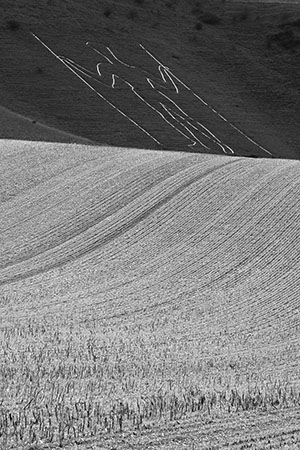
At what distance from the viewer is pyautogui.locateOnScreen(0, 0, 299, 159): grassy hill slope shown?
53.4 meters

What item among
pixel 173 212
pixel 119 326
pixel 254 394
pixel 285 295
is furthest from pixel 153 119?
pixel 254 394

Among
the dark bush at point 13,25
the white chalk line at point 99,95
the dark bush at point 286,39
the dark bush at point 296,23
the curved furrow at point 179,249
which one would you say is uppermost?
the curved furrow at point 179,249

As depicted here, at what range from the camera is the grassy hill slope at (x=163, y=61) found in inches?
2104

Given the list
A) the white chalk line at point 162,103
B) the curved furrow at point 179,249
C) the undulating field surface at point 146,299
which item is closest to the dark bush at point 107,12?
the white chalk line at point 162,103

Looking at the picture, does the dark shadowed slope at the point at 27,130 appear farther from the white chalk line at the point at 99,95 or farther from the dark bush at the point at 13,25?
the dark bush at the point at 13,25

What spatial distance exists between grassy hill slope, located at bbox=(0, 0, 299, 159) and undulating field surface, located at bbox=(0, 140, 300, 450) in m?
14.7

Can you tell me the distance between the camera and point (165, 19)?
6862 cm

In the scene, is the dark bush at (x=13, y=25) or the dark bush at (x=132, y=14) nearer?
the dark bush at (x=13, y=25)

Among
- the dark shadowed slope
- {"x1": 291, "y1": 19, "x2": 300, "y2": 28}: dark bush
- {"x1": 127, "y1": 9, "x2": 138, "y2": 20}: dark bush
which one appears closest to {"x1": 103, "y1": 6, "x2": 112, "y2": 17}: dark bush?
{"x1": 127, "y1": 9, "x2": 138, "y2": 20}: dark bush

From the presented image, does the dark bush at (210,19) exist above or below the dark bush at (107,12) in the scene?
above

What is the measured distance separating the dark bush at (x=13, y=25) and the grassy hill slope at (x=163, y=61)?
89 millimetres

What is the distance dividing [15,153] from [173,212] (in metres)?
7.95

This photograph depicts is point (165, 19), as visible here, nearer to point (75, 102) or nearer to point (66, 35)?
point (66, 35)

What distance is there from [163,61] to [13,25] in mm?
8963
